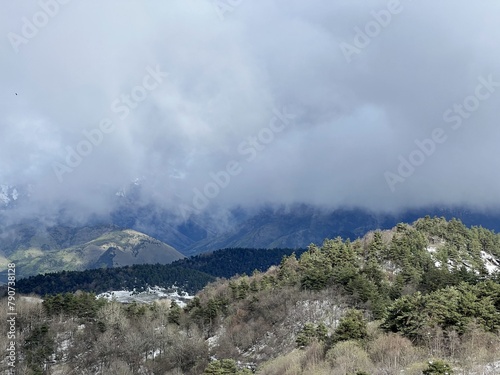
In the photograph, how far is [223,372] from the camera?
59.3 m

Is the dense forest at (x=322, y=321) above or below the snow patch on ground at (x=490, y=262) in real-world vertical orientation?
below

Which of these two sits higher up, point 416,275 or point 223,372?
point 416,275

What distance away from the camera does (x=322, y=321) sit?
9381cm

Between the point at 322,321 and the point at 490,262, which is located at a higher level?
the point at 490,262

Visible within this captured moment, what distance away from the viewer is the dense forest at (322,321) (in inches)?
2105

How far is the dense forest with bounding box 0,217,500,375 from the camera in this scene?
53.5m

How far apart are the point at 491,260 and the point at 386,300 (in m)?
66.3

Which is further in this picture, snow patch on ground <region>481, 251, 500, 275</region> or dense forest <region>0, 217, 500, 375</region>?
snow patch on ground <region>481, 251, 500, 275</region>

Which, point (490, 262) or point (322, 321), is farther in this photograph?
point (490, 262)

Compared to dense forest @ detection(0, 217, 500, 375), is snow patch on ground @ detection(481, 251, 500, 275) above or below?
above

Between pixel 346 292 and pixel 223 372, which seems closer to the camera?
pixel 223 372

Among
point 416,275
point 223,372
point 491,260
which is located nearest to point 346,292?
point 416,275

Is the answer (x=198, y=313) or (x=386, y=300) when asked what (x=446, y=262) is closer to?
(x=386, y=300)

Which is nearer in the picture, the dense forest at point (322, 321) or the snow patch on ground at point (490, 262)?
the dense forest at point (322, 321)
